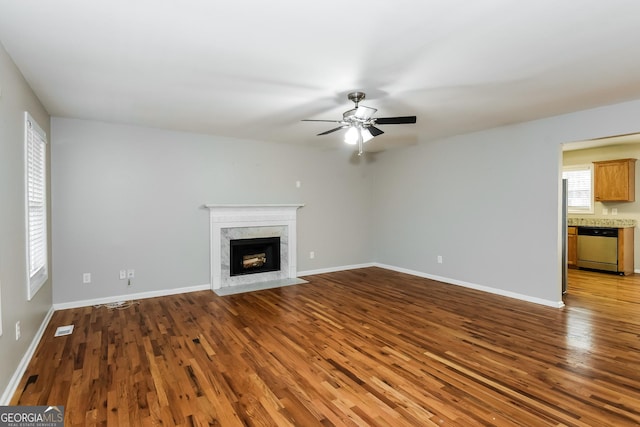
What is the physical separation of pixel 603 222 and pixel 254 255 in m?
6.65

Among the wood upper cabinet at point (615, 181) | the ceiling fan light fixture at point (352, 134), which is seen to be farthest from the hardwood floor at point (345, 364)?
the wood upper cabinet at point (615, 181)

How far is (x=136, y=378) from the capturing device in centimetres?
254

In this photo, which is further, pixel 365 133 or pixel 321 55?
pixel 365 133

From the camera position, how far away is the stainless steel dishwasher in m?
5.99

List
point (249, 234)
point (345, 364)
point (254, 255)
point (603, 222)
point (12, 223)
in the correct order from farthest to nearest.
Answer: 1. point (603, 222)
2. point (254, 255)
3. point (249, 234)
4. point (345, 364)
5. point (12, 223)

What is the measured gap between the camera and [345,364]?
2.75 meters

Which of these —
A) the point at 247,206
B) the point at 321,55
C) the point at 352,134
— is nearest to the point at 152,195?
the point at 247,206

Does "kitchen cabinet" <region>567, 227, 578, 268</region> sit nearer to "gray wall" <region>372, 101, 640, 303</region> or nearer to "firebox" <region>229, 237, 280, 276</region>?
"gray wall" <region>372, 101, 640, 303</region>

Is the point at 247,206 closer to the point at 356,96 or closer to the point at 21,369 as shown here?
the point at 356,96

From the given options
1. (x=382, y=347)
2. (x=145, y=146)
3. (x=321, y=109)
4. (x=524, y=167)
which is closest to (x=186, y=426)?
(x=382, y=347)

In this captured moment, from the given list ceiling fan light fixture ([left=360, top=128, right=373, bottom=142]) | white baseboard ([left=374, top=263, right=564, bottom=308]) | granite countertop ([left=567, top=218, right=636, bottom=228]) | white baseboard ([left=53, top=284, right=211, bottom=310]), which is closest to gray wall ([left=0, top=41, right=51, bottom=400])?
white baseboard ([left=53, top=284, right=211, bottom=310])

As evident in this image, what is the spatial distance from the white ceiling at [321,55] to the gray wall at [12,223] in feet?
0.83

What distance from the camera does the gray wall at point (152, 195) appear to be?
14.1 feet

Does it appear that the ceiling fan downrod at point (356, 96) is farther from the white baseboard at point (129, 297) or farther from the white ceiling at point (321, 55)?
the white baseboard at point (129, 297)
